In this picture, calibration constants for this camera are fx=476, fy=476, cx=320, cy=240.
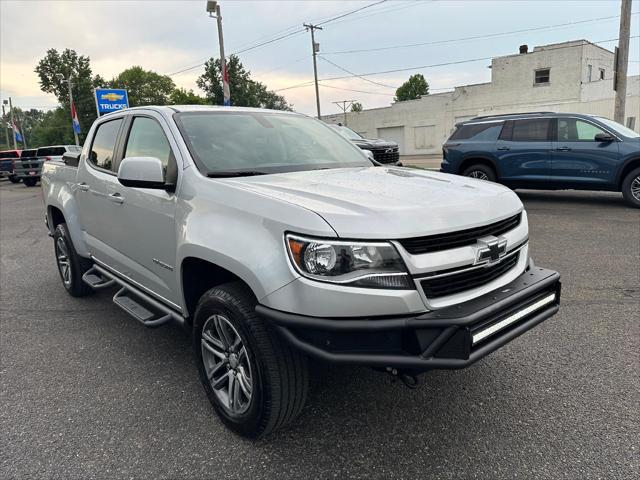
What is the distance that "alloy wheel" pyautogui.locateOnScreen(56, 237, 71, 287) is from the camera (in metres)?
4.91

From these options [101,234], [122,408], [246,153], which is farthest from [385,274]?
[101,234]

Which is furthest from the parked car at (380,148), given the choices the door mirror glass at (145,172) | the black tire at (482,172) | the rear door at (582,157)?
the door mirror glass at (145,172)

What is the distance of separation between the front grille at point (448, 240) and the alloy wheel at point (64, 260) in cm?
403

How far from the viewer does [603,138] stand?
877 cm

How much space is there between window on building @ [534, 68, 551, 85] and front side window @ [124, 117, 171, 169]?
117 ft

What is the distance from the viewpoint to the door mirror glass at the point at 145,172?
272cm

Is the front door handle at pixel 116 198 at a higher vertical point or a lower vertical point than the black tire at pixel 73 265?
higher

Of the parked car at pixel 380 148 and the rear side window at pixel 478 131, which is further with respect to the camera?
the parked car at pixel 380 148

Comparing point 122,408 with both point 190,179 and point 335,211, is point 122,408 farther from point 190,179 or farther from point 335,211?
point 335,211

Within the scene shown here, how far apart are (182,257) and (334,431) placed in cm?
128

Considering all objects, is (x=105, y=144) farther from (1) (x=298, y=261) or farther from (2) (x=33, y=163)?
(2) (x=33, y=163)

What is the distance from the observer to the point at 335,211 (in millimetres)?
2117

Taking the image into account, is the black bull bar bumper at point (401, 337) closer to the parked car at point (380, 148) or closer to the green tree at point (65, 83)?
the parked car at point (380, 148)

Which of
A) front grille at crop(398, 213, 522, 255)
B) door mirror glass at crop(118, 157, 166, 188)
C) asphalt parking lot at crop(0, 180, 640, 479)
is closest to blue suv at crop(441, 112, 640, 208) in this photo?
asphalt parking lot at crop(0, 180, 640, 479)
